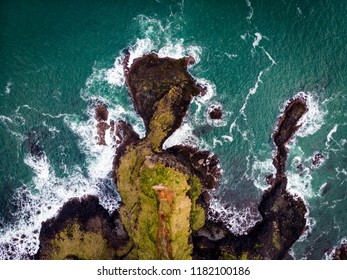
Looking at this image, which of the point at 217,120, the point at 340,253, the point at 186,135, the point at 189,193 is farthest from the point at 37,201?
the point at 340,253

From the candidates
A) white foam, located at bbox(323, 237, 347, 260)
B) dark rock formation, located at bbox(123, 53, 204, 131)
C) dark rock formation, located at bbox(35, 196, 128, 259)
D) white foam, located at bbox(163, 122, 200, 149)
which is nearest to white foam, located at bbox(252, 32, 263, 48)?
dark rock formation, located at bbox(123, 53, 204, 131)

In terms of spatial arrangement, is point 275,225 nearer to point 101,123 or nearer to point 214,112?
point 214,112

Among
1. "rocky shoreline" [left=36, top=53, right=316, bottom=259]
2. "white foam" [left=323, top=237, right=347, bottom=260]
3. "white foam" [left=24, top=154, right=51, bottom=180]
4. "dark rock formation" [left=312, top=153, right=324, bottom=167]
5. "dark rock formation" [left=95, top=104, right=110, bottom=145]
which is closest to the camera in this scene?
"rocky shoreline" [left=36, top=53, right=316, bottom=259]

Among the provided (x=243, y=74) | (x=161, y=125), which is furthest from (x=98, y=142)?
(x=243, y=74)

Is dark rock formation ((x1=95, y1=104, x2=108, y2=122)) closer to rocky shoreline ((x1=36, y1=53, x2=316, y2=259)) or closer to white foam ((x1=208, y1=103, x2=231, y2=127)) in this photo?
rocky shoreline ((x1=36, y1=53, x2=316, y2=259))

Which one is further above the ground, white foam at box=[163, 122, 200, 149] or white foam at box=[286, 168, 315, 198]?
white foam at box=[163, 122, 200, 149]

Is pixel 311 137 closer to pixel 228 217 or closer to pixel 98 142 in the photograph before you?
pixel 228 217
